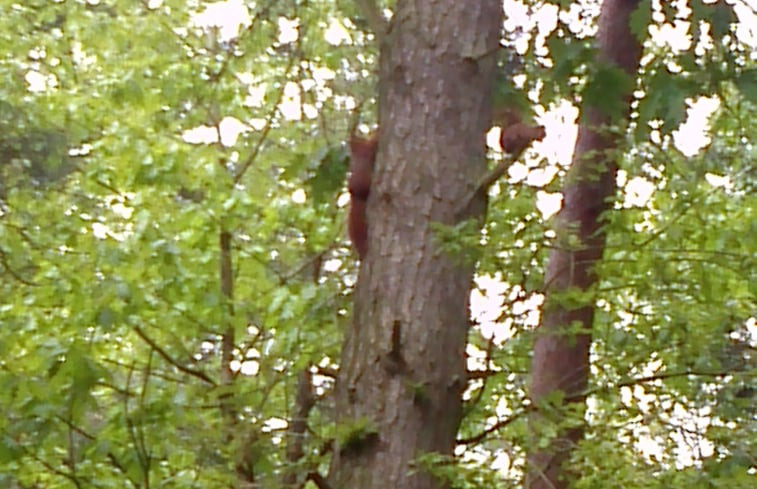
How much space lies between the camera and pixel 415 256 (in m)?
3.58

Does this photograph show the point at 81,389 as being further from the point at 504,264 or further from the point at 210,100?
the point at 210,100

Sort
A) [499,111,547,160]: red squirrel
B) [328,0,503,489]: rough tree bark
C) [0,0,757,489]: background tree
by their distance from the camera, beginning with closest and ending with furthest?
[328,0,503,489]: rough tree bark < [0,0,757,489]: background tree < [499,111,547,160]: red squirrel

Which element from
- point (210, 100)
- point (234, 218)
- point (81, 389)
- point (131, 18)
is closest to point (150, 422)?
point (81, 389)

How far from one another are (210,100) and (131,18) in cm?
72

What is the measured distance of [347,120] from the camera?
5.71 metres

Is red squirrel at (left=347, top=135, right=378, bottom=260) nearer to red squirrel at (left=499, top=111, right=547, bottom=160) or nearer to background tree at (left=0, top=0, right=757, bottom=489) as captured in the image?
background tree at (left=0, top=0, right=757, bottom=489)

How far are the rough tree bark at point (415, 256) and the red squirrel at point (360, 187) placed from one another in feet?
0.17

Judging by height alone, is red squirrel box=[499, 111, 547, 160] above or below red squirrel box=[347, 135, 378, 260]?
above

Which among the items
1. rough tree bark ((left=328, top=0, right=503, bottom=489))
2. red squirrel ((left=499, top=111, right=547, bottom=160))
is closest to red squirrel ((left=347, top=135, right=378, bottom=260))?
rough tree bark ((left=328, top=0, right=503, bottom=489))

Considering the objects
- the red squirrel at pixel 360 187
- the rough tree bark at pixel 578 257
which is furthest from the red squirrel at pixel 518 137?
A: the red squirrel at pixel 360 187

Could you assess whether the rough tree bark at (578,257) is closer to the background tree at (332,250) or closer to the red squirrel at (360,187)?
the background tree at (332,250)

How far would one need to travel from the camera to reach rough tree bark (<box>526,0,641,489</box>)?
148 inches

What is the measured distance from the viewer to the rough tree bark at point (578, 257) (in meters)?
3.77

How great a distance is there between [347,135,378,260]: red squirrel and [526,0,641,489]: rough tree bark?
63 centimetres
